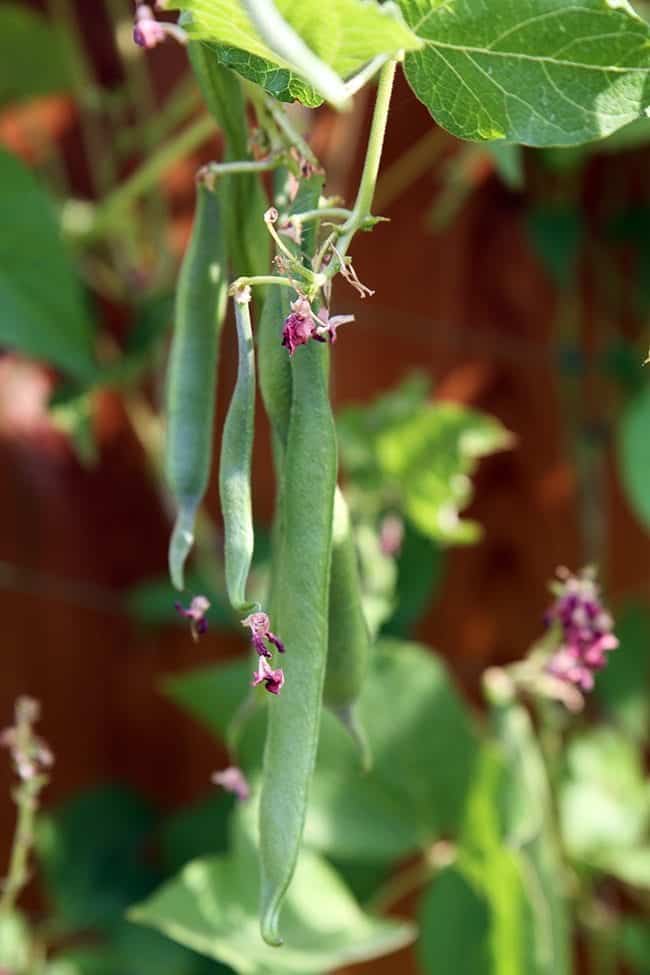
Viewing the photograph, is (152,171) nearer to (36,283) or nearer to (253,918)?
(36,283)

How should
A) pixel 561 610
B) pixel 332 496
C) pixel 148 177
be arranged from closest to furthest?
pixel 332 496 → pixel 561 610 → pixel 148 177

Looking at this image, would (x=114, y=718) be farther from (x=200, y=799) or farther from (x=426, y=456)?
(x=426, y=456)

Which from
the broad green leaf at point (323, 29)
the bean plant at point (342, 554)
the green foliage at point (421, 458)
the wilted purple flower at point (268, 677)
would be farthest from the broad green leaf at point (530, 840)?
the broad green leaf at point (323, 29)

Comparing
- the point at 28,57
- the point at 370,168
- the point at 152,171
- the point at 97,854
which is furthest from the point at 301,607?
the point at 97,854

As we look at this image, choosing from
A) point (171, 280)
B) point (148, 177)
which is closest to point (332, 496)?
point (148, 177)

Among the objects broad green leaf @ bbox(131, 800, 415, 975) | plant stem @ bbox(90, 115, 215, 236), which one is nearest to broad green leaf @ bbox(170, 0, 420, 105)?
plant stem @ bbox(90, 115, 215, 236)

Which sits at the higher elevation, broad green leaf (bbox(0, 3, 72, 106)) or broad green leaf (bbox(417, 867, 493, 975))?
broad green leaf (bbox(0, 3, 72, 106))

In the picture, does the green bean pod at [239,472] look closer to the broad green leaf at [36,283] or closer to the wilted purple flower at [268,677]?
the wilted purple flower at [268,677]

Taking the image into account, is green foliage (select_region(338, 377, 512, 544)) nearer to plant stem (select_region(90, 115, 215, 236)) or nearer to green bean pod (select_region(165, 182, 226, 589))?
plant stem (select_region(90, 115, 215, 236))
